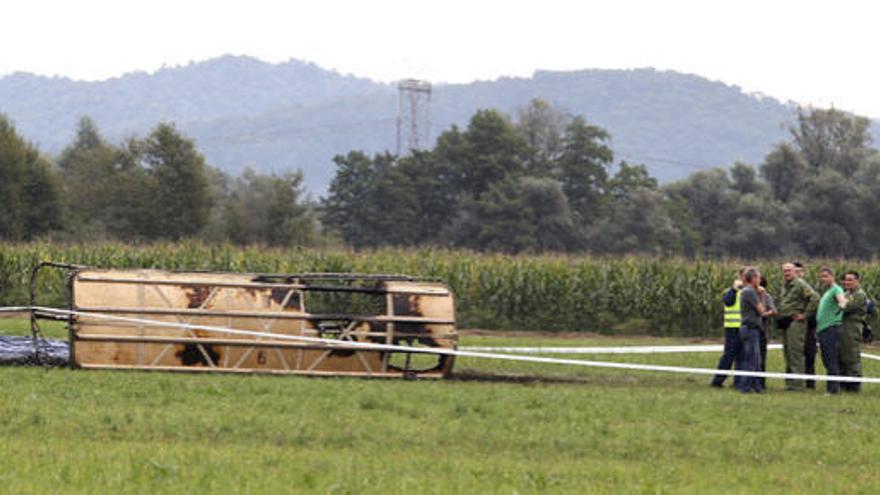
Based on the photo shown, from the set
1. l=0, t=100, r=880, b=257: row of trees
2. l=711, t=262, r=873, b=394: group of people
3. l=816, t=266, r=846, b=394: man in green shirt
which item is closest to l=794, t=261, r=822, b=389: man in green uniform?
l=711, t=262, r=873, b=394: group of people

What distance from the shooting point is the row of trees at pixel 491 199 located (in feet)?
289

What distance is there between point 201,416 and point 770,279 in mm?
32000

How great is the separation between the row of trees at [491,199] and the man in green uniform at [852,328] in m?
62.6

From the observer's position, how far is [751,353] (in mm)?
23500

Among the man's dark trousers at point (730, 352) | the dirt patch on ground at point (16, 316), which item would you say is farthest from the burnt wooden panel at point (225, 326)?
the dirt patch on ground at point (16, 316)

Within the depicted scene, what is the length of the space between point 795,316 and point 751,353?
79.1 inches

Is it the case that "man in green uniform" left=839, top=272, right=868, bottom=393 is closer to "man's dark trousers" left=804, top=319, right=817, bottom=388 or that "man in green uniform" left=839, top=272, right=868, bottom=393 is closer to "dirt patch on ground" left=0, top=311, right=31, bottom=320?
"man's dark trousers" left=804, top=319, right=817, bottom=388

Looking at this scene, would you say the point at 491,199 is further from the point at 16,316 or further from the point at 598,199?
the point at 16,316

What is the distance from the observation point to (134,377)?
68.9 ft

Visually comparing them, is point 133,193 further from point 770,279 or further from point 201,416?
point 201,416

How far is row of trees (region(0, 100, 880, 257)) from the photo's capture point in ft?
289

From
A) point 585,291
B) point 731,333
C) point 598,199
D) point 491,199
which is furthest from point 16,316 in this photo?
point 598,199

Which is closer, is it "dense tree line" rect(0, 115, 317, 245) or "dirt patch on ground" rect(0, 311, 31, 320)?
"dirt patch on ground" rect(0, 311, 31, 320)

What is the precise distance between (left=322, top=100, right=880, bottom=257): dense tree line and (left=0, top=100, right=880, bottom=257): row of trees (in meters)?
0.10
